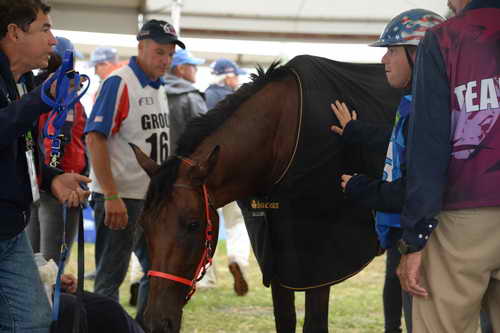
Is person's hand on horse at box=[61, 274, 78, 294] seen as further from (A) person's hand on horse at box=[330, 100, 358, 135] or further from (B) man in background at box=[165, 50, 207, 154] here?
(B) man in background at box=[165, 50, 207, 154]

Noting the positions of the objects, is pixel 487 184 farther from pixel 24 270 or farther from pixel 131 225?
pixel 131 225

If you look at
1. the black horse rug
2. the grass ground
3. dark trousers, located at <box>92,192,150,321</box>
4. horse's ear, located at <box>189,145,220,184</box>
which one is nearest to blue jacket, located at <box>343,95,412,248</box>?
horse's ear, located at <box>189,145,220,184</box>

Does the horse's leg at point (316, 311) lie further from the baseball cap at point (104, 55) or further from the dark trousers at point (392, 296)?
the baseball cap at point (104, 55)

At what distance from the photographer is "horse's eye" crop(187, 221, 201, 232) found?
2888 mm

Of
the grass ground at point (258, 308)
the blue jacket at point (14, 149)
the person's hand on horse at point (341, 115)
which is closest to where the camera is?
the blue jacket at point (14, 149)

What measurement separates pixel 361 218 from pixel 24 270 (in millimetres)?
1764

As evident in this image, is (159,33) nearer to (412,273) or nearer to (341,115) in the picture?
(341,115)

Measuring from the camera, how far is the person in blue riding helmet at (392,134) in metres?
2.33

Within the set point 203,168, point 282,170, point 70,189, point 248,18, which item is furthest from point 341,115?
point 248,18

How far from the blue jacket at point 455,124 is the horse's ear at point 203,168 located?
1054 mm

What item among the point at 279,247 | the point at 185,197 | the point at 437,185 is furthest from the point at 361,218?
the point at 437,185

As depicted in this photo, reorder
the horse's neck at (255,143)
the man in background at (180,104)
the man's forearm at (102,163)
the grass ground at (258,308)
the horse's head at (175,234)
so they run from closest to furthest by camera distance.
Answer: the horse's head at (175,234) → the horse's neck at (255,143) → the man's forearm at (102,163) → the grass ground at (258,308) → the man in background at (180,104)

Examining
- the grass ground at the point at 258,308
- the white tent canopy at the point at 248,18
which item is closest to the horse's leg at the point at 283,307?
the grass ground at the point at 258,308

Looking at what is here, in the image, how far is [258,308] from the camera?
19.1ft
